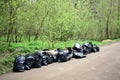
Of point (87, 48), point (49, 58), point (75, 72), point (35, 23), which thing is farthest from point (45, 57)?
point (35, 23)

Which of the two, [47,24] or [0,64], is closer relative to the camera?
[0,64]

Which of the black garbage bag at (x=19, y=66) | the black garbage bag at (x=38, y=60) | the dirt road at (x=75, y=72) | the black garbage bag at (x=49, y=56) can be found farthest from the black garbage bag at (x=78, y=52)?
the black garbage bag at (x=19, y=66)

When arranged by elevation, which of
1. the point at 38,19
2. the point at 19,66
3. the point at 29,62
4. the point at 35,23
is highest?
the point at 38,19

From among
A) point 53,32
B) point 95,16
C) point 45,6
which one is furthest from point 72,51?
point 95,16

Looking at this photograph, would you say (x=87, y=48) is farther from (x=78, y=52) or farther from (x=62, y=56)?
(x=62, y=56)

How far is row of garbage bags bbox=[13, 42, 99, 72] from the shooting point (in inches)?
336

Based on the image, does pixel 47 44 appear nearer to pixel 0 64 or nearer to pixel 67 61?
pixel 67 61

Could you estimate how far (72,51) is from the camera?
37.4 ft

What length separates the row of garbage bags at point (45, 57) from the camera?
8523 millimetres

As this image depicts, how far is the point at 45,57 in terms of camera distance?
9609mm

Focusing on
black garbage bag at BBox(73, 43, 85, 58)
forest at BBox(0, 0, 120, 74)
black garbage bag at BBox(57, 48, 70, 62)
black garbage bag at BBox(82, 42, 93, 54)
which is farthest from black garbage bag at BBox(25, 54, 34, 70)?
black garbage bag at BBox(82, 42, 93, 54)

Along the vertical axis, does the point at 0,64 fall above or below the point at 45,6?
below

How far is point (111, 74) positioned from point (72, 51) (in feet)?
12.7

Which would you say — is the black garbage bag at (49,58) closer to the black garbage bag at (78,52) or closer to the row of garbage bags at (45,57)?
the row of garbage bags at (45,57)
